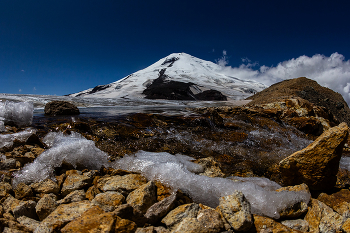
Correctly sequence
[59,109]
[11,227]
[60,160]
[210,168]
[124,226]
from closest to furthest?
1. [11,227]
2. [124,226]
3. [60,160]
4. [210,168]
5. [59,109]

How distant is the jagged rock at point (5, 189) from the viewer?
77.4 inches

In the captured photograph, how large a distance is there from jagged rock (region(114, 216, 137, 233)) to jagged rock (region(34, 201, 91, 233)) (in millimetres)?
394

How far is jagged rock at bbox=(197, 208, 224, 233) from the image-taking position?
1.61m

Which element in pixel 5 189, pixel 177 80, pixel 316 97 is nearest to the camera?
pixel 5 189

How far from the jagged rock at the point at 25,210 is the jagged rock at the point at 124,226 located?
847 mm

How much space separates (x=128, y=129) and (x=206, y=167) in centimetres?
226

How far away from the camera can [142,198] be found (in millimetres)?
1914

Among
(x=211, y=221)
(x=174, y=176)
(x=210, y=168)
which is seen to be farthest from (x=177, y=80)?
(x=211, y=221)

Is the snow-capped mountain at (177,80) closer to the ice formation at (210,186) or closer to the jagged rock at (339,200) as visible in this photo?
the ice formation at (210,186)

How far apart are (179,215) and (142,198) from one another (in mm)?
412

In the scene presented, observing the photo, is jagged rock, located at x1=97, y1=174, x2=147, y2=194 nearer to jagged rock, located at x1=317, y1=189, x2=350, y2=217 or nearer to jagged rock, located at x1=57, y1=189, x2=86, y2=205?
jagged rock, located at x1=57, y1=189, x2=86, y2=205

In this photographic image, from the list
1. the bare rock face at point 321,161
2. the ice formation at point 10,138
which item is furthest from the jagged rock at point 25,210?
the bare rock face at point 321,161

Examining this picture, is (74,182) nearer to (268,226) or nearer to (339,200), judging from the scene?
(268,226)

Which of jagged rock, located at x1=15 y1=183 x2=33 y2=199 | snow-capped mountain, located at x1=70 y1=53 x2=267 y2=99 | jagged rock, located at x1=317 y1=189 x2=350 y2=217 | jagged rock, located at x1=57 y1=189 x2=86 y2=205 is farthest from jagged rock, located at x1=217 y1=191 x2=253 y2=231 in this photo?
snow-capped mountain, located at x1=70 y1=53 x2=267 y2=99
